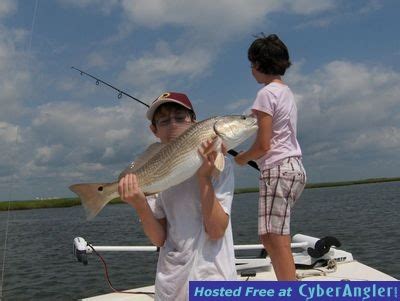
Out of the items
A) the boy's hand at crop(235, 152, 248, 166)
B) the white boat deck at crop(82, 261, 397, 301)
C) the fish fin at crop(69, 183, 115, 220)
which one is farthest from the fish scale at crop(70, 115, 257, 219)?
the white boat deck at crop(82, 261, 397, 301)

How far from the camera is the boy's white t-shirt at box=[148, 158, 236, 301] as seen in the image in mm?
2824

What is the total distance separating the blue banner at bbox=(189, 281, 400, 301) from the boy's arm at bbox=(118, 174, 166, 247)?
690 mm

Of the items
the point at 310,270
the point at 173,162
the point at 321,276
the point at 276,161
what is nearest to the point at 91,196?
the point at 173,162

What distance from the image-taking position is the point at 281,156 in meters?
4.25

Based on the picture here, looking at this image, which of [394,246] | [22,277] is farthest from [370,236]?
[22,277]

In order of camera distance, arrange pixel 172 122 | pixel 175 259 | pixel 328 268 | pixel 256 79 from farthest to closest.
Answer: pixel 328 268
pixel 256 79
pixel 172 122
pixel 175 259

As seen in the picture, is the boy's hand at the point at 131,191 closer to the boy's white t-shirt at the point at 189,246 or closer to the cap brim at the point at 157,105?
the boy's white t-shirt at the point at 189,246

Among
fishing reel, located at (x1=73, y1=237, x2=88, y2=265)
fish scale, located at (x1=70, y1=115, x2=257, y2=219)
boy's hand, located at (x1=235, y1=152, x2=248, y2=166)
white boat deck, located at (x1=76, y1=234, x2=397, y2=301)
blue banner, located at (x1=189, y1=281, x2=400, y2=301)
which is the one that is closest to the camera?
blue banner, located at (x1=189, y1=281, x2=400, y2=301)

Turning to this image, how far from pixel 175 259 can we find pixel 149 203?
1.43ft

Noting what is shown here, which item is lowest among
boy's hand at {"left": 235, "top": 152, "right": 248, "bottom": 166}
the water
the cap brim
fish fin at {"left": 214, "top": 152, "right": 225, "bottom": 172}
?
the water

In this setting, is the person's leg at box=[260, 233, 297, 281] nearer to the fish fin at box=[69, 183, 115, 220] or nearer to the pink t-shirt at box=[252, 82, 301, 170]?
the pink t-shirt at box=[252, 82, 301, 170]

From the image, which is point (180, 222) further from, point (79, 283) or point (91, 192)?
point (79, 283)

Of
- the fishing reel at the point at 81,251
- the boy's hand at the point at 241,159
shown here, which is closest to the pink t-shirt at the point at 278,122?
the boy's hand at the point at 241,159

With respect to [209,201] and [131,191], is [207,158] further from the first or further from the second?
[131,191]
